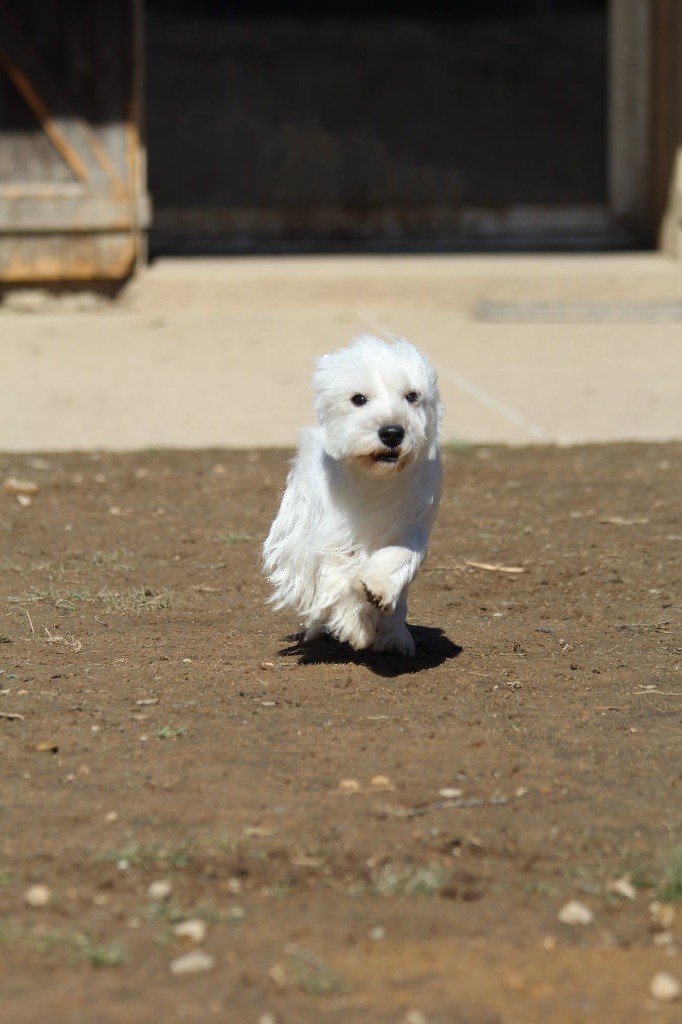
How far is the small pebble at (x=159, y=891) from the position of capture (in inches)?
149

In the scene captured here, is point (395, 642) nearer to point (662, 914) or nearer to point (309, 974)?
point (662, 914)

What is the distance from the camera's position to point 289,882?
388 centimetres

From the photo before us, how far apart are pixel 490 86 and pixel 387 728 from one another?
19.0 m

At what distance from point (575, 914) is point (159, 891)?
1.01 m

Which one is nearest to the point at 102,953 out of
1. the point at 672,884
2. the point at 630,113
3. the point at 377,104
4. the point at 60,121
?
the point at 672,884

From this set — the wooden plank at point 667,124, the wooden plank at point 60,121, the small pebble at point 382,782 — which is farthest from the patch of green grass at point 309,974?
the wooden plank at point 667,124

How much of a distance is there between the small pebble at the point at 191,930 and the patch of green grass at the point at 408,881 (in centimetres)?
45

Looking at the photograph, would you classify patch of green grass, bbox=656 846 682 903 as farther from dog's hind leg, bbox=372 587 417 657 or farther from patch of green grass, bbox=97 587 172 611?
patch of green grass, bbox=97 587 172 611

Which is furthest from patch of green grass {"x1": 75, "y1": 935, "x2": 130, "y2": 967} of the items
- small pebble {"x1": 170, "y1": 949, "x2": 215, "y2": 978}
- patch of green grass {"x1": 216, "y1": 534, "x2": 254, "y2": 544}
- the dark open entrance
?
the dark open entrance

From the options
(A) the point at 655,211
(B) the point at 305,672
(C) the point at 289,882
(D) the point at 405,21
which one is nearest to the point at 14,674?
(B) the point at 305,672

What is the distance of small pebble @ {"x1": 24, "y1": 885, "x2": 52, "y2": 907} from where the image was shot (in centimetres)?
377

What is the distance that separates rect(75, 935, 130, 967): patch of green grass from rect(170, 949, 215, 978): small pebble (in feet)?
0.38

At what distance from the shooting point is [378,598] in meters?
5.32

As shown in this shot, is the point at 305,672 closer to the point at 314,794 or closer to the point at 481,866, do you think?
the point at 314,794
